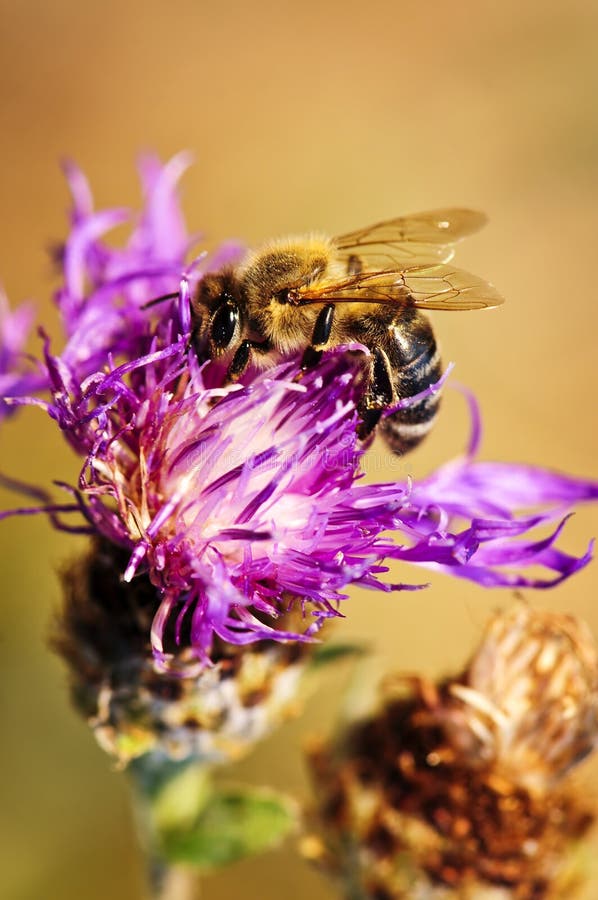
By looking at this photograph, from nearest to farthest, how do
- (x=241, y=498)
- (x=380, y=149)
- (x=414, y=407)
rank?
(x=241, y=498)
(x=414, y=407)
(x=380, y=149)

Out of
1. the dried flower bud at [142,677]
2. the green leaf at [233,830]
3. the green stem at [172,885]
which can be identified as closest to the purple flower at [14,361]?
the dried flower bud at [142,677]

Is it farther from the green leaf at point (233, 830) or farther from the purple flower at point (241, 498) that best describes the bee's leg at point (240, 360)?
the green leaf at point (233, 830)

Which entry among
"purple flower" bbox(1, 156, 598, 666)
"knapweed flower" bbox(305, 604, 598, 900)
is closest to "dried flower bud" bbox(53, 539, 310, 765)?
"purple flower" bbox(1, 156, 598, 666)

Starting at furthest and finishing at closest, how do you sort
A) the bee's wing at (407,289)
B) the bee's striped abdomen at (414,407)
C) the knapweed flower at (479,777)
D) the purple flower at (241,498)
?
the knapweed flower at (479,777) → the bee's striped abdomen at (414,407) → the bee's wing at (407,289) → the purple flower at (241,498)

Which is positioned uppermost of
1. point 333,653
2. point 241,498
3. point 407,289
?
point 407,289

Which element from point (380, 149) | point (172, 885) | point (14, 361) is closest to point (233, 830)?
point (172, 885)

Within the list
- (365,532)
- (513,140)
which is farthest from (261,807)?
(513,140)

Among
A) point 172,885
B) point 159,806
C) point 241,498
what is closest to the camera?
point 241,498

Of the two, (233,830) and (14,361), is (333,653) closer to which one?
(233,830)
